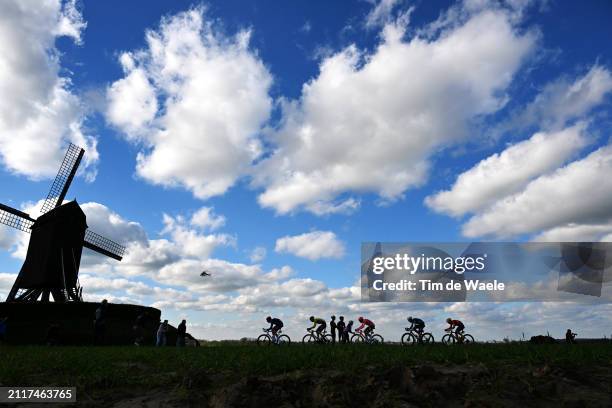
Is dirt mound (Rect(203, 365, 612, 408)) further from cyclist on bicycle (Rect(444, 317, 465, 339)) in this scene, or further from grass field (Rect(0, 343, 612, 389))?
cyclist on bicycle (Rect(444, 317, 465, 339))

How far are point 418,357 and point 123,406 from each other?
17.4 feet

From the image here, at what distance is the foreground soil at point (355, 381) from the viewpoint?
675cm

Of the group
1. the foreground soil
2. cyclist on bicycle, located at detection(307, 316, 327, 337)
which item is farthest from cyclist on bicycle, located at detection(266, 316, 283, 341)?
the foreground soil

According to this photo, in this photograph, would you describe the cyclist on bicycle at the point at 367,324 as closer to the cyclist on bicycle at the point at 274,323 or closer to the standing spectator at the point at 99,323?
the cyclist on bicycle at the point at 274,323

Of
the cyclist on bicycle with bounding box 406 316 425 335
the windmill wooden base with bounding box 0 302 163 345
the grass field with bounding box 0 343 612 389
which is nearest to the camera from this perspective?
the grass field with bounding box 0 343 612 389

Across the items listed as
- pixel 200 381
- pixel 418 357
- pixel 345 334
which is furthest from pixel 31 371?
pixel 345 334

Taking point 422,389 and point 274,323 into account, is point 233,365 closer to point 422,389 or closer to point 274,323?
point 422,389

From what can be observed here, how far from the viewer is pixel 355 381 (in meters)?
7.23

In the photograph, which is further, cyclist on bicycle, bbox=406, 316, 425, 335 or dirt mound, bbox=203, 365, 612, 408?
cyclist on bicycle, bbox=406, 316, 425, 335

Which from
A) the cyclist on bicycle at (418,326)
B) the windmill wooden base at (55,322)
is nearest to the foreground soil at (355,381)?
the cyclist on bicycle at (418,326)

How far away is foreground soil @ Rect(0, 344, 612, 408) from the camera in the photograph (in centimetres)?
675

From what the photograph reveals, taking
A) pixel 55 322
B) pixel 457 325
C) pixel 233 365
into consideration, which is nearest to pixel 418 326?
pixel 457 325

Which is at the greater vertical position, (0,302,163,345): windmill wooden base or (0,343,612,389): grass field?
(0,302,163,345): windmill wooden base

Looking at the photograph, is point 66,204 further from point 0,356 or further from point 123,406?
point 123,406
